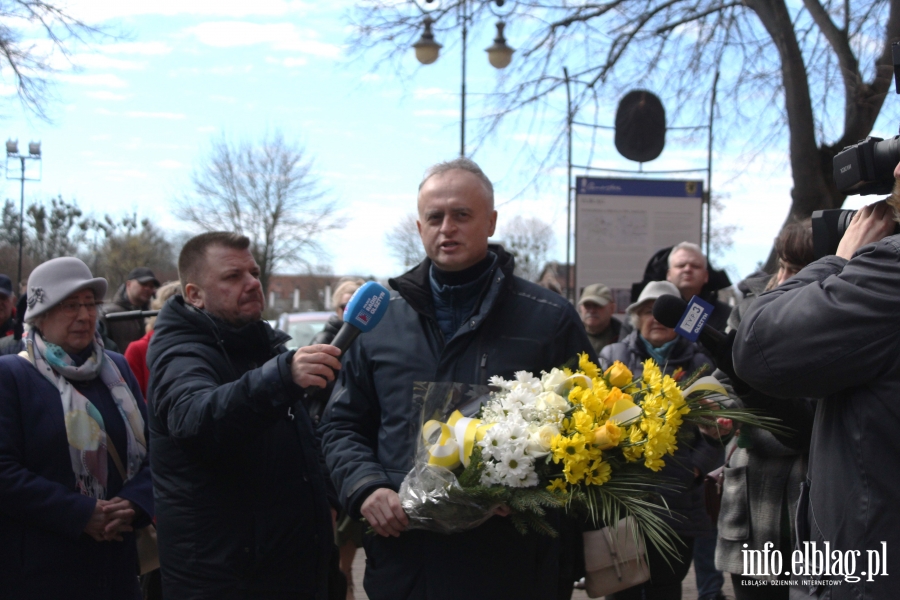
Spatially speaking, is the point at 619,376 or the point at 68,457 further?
the point at 68,457

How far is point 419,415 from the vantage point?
8.72 ft

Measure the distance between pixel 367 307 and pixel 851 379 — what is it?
1391mm

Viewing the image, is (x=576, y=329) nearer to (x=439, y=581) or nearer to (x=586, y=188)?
(x=439, y=581)

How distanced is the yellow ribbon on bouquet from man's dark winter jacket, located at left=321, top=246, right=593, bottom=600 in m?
0.20

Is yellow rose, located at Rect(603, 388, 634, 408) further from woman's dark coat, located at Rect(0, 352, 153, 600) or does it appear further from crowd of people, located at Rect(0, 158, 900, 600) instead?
woman's dark coat, located at Rect(0, 352, 153, 600)

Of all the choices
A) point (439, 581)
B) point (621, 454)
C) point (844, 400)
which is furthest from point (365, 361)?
point (844, 400)

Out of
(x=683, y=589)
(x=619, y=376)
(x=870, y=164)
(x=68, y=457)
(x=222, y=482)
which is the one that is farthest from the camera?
(x=683, y=589)

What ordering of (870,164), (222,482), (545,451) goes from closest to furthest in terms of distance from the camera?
(870,164) < (545,451) < (222,482)

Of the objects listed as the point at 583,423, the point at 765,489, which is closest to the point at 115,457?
the point at 583,423

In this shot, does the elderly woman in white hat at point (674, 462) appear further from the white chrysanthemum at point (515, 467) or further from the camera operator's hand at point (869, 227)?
the white chrysanthemum at point (515, 467)

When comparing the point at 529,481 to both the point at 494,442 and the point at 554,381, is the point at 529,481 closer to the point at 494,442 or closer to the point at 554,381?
the point at 494,442

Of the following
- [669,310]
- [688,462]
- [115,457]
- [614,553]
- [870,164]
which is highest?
[870,164]

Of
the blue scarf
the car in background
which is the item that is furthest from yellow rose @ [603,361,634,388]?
the car in background

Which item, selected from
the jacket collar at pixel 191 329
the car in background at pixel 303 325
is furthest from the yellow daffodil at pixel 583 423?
the car in background at pixel 303 325
